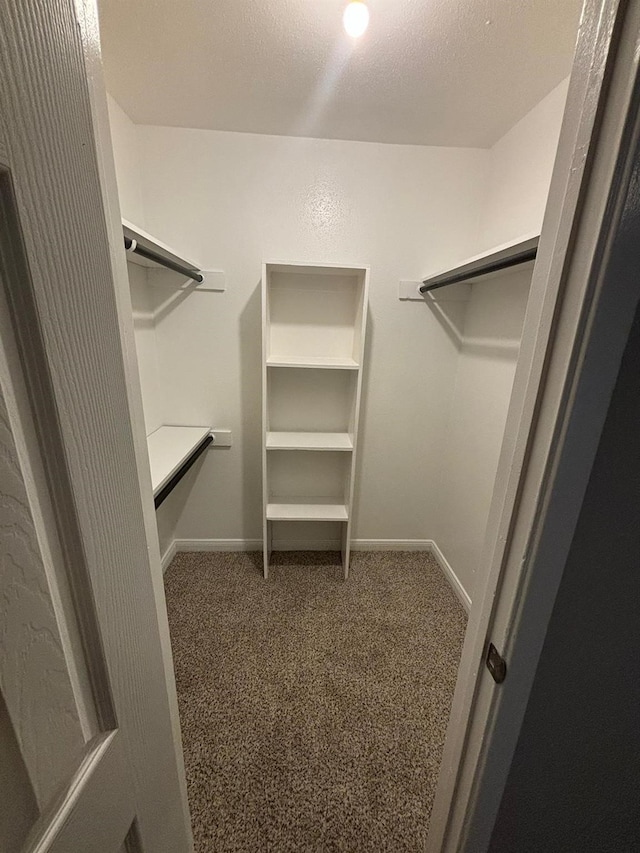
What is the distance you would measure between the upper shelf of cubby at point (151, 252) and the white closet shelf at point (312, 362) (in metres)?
0.61

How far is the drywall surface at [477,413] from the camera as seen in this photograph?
162 centimetres

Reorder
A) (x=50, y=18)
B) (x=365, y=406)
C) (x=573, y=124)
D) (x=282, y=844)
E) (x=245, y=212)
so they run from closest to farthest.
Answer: (x=50, y=18) → (x=573, y=124) → (x=282, y=844) → (x=245, y=212) → (x=365, y=406)

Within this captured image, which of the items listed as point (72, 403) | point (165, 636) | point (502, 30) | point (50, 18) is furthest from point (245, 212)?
point (165, 636)

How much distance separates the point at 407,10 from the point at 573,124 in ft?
3.62

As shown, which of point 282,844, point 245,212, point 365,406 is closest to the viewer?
point 282,844

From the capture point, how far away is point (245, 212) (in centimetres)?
183

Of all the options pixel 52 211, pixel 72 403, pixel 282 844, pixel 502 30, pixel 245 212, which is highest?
pixel 502 30

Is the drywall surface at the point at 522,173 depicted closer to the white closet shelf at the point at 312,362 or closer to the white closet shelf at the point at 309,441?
the white closet shelf at the point at 312,362

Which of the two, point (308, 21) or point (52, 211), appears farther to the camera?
point (308, 21)

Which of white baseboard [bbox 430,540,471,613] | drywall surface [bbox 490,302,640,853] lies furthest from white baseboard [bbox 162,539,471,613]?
drywall surface [bbox 490,302,640,853]

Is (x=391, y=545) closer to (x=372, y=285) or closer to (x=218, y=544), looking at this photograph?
(x=218, y=544)

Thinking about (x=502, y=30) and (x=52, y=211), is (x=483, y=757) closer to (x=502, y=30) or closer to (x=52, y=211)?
(x=52, y=211)

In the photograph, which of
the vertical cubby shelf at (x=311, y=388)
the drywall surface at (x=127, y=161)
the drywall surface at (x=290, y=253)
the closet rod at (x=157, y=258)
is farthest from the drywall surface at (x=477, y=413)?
the drywall surface at (x=127, y=161)

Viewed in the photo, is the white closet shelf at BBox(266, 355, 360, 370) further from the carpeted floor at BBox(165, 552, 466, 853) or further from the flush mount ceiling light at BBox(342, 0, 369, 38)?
the carpeted floor at BBox(165, 552, 466, 853)
